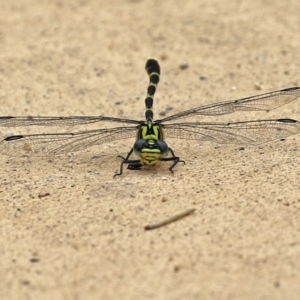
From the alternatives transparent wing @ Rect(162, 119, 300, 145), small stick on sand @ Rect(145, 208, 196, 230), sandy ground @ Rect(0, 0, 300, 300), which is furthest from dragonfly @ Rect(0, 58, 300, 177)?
small stick on sand @ Rect(145, 208, 196, 230)

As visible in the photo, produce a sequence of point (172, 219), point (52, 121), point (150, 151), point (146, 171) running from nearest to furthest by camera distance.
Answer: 1. point (172, 219)
2. point (150, 151)
3. point (146, 171)
4. point (52, 121)

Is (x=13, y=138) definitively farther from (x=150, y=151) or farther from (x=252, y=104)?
(x=252, y=104)

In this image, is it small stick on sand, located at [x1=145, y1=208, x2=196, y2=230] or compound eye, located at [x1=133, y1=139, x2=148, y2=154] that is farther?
compound eye, located at [x1=133, y1=139, x2=148, y2=154]

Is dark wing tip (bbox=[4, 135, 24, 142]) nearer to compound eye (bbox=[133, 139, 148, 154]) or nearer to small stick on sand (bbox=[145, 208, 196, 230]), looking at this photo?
compound eye (bbox=[133, 139, 148, 154])

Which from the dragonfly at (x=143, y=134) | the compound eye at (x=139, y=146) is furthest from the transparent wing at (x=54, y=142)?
the compound eye at (x=139, y=146)

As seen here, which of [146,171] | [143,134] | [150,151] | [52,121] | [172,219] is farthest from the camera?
[52,121]

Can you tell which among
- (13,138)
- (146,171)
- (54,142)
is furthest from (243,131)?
(13,138)

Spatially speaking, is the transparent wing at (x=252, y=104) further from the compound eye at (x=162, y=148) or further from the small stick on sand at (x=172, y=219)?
the small stick on sand at (x=172, y=219)
